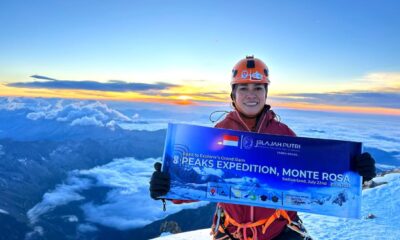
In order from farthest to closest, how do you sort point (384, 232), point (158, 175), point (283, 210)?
point (384, 232) < point (283, 210) < point (158, 175)

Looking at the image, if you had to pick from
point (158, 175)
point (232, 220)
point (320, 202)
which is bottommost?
point (232, 220)

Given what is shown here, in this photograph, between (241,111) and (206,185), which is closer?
(206,185)

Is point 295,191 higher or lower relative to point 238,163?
lower

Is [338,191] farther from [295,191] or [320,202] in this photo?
[295,191]

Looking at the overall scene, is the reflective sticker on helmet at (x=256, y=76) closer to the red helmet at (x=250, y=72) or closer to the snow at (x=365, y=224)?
the red helmet at (x=250, y=72)

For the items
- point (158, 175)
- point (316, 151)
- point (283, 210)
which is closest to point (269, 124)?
point (316, 151)

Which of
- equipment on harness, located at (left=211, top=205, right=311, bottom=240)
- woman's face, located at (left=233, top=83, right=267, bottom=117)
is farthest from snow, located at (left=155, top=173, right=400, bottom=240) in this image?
woman's face, located at (left=233, top=83, right=267, bottom=117)
